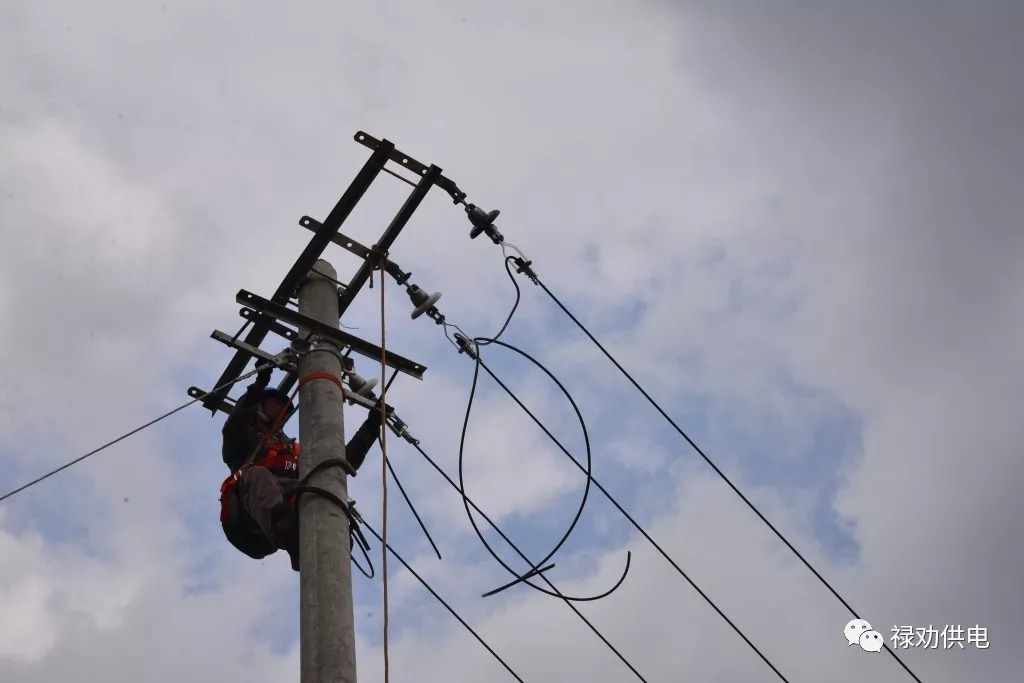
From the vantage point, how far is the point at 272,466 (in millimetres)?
6918

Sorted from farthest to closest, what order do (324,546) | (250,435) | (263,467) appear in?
(250,435) → (263,467) → (324,546)

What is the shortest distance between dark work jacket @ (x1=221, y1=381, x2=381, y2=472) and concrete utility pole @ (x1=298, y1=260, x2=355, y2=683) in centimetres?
66

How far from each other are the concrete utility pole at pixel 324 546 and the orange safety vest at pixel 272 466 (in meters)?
0.71

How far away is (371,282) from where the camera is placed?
743cm

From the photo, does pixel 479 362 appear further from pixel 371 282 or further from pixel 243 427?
pixel 243 427

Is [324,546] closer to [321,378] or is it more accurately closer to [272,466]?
[321,378]

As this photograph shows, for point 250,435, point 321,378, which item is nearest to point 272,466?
point 250,435

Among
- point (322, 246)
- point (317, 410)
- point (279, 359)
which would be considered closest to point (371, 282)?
point (322, 246)

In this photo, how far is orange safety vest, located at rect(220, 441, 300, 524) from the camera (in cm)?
674

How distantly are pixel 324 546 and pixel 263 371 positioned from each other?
5.92ft

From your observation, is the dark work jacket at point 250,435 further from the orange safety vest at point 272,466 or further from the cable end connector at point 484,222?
the cable end connector at point 484,222

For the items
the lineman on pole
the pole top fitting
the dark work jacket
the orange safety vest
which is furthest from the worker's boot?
the pole top fitting

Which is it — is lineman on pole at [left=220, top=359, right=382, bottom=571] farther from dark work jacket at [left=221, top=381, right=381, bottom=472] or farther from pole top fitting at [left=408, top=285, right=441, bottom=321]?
pole top fitting at [left=408, top=285, right=441, bottom=321]

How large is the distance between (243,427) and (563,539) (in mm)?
2080
